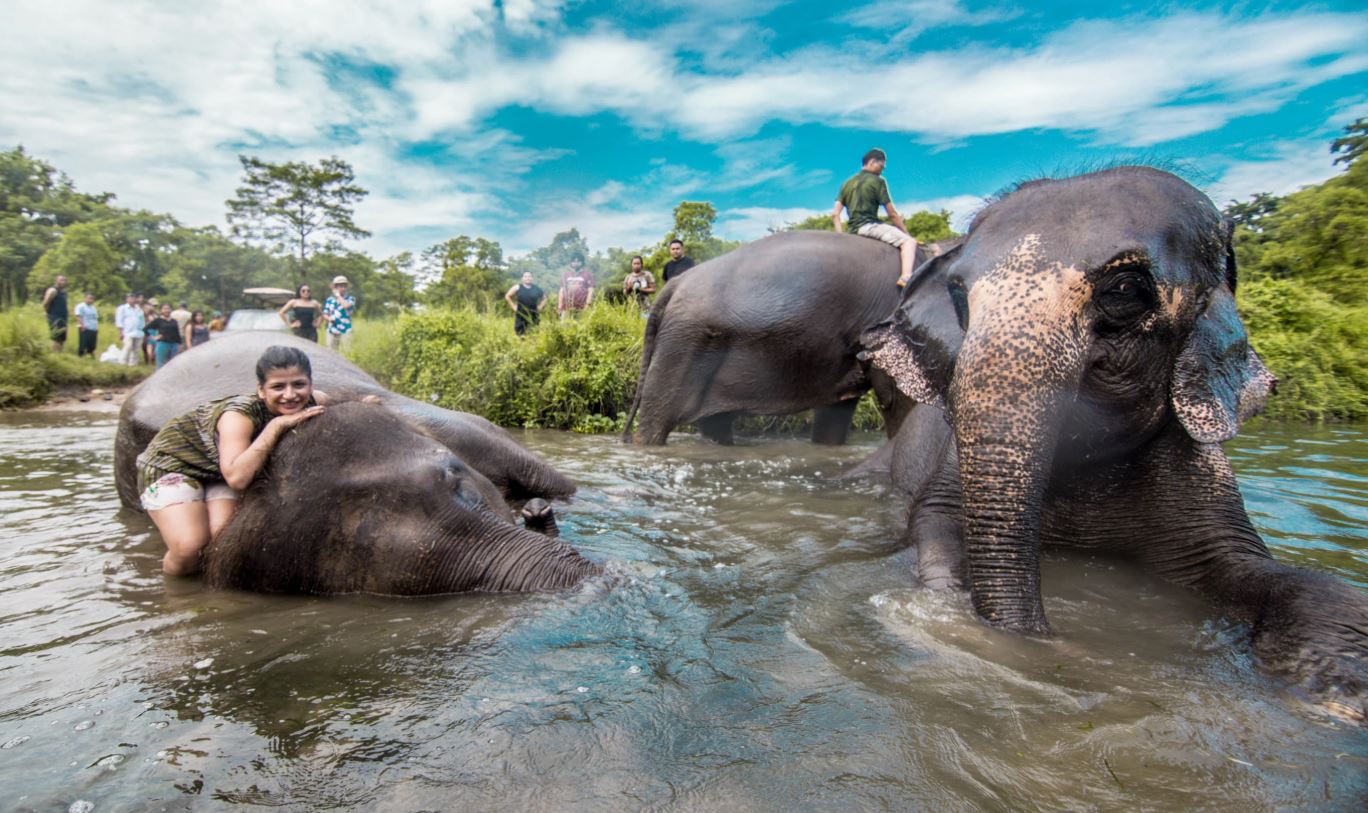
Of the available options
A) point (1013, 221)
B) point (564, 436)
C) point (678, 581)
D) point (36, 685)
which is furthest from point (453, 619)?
point (564, 436)

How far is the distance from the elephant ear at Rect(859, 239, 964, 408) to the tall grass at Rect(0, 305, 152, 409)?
13.9 metres

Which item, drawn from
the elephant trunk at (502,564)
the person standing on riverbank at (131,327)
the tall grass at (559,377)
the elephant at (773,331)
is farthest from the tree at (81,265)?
the elephant trunk at (502,564)

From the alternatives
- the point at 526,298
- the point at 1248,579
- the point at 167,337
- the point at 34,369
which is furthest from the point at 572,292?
the point at 1248,579

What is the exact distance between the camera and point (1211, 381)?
275 centimetres

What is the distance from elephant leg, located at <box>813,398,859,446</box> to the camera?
7.79 m

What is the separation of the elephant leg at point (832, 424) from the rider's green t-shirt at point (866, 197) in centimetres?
184

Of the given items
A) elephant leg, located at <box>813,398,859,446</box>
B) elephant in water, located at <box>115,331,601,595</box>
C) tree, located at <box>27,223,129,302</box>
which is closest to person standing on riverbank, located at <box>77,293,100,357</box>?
elephant leg, located at <box>813,398,859,446</box>

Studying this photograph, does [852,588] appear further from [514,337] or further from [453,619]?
[514,337]

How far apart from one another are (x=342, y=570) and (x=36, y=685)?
1007 millimetres

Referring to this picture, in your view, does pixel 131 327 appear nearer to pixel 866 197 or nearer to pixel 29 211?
pixel 866 197

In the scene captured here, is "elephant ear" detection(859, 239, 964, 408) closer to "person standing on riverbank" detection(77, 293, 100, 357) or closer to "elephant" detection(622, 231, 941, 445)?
"elephant" detection(622, 231, 941, 445)

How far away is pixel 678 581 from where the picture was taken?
3.28 m

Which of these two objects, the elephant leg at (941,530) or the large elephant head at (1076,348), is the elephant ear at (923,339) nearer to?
the large elephant head at (1076,348)

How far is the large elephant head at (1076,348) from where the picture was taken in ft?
8.03
